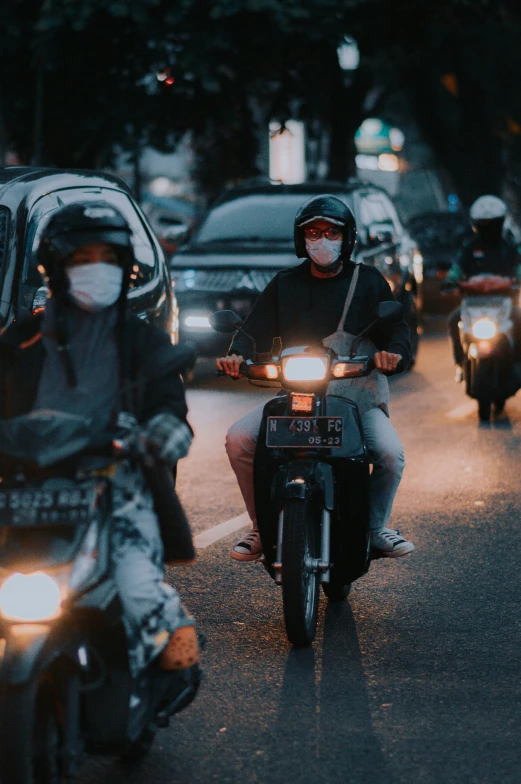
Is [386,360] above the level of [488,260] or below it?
above

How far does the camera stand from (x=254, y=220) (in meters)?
14.8

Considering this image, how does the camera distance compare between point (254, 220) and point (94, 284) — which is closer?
point (94, 284)

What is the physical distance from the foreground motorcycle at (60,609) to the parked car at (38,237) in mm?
3014

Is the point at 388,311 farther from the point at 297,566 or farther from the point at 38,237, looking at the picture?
the point at 38,237

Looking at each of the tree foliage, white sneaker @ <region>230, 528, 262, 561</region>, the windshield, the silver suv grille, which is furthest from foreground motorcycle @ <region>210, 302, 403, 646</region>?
the tree foliage

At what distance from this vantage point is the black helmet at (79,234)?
4.16m

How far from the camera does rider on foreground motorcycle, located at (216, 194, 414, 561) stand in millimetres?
6008

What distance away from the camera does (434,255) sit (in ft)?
76.7

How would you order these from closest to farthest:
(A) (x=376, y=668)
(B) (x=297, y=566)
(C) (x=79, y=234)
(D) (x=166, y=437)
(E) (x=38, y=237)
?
1. (D) (x=166, y=437)
2. (C) (x=79, y=234)
3. (B) (x=297, y=566)
4. (A) (x=376, y=668)
5. (E) (x=38, y=237)

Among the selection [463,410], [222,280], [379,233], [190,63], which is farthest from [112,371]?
[190,63]

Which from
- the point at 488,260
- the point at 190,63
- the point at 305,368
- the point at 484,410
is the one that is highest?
the point at 190,63

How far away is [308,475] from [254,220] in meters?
9.47

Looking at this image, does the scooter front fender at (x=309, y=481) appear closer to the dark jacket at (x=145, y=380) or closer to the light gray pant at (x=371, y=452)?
the light gray pant at (x=371, y=452)

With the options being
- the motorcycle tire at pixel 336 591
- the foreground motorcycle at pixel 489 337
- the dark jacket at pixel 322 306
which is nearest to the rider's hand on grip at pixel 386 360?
the dark jacket at pixel 322 306
